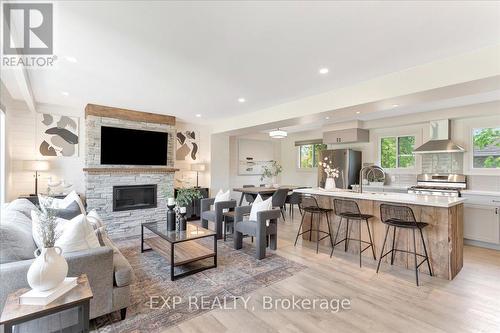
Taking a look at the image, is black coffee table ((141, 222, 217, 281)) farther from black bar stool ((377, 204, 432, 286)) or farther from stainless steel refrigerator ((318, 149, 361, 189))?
stainless steel refrigerator ((318, 149, 361, 189))

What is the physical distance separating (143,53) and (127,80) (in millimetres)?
1090

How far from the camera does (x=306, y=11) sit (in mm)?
2035

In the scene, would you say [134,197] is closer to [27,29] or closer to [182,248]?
[182,248]

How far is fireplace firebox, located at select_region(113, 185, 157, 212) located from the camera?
5.38 m

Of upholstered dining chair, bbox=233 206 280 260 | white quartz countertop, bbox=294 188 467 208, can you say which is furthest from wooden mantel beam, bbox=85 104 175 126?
white quartz countertop, bbox=294 188 467 208

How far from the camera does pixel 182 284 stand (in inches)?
115

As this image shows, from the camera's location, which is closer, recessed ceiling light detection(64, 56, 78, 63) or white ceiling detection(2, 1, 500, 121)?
white ceiling detection(2, 1, 500, 121)

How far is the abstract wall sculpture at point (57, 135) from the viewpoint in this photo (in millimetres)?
5008

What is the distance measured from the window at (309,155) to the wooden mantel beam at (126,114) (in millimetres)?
4857

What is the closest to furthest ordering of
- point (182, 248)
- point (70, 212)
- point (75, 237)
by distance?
point (75, 237), point (70, 212), point (182, 248)

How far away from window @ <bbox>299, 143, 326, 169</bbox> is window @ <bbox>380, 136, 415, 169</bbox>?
83.7 inches

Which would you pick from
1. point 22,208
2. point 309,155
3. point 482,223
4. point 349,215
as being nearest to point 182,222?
point 22,208

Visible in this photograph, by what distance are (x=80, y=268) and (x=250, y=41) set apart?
2658mm

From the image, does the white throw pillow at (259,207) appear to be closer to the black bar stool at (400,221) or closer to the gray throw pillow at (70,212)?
the black bar stool at (400,221)
